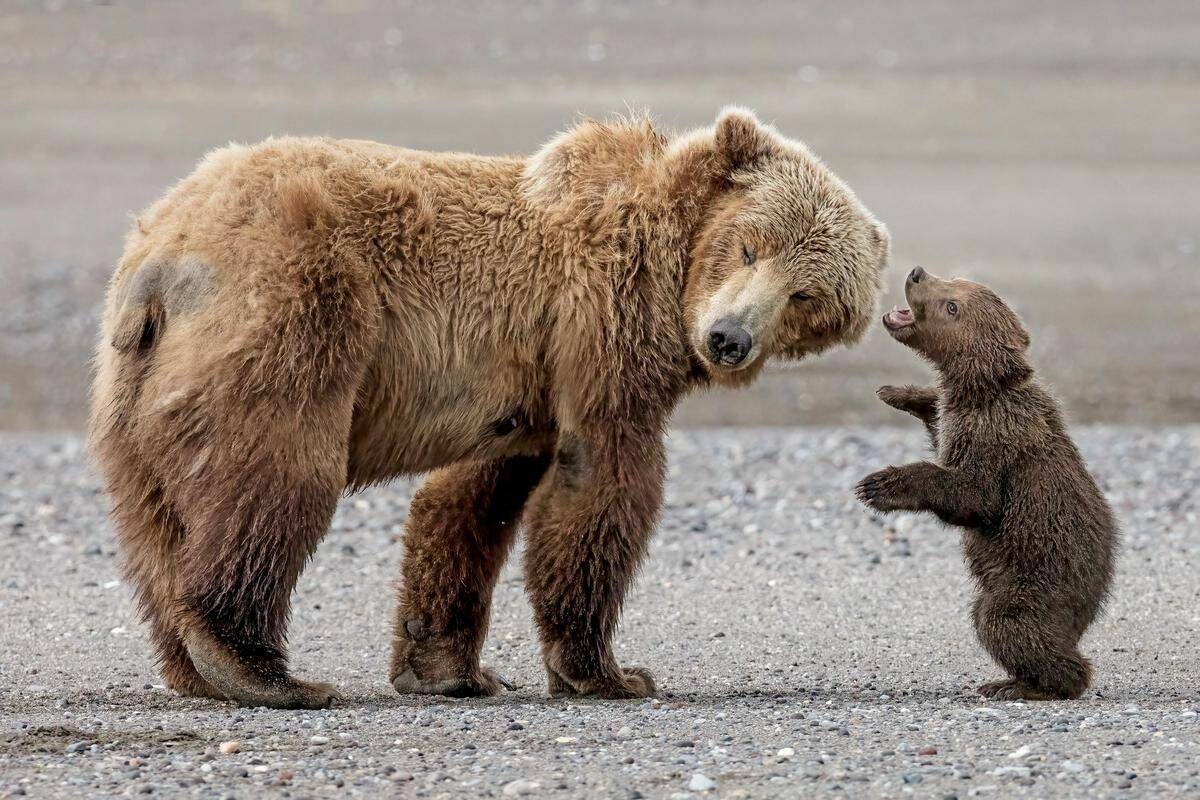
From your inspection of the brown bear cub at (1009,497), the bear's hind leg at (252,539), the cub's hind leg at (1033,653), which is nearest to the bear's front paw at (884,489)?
the brown bear cub at (1009,497)

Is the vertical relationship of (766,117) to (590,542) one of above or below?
above

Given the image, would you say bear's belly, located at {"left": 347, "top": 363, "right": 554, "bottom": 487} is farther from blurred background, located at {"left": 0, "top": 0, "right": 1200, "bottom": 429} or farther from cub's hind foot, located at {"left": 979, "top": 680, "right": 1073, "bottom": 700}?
blurred background, located at {"left": 0, "top": 0, "right": 1200, "bottom": 429}

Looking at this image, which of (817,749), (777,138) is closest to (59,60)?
(777,138)

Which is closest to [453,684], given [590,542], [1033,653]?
[590,542]

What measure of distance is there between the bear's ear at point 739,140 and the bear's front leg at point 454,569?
1.35 metres

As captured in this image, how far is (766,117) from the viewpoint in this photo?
2086 centimetres

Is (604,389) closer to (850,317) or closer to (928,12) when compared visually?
(850,317)

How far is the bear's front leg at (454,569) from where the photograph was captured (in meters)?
7.02

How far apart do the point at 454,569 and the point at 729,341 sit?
1.45 meters

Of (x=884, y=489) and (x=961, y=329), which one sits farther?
(x=961, y=329)

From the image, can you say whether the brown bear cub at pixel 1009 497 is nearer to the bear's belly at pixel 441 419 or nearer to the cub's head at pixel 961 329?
the cub's head at pixel 961 329

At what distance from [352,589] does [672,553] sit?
1715 mm

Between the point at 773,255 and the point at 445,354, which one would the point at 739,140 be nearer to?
the point at 773,255

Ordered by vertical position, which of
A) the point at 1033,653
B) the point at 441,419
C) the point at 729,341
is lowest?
the point at 1033,653
